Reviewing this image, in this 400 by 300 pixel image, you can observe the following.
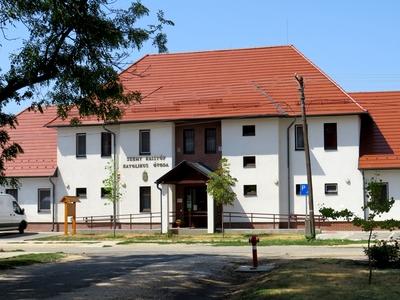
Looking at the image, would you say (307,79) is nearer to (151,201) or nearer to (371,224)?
(151,201)

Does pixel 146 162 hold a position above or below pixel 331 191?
above

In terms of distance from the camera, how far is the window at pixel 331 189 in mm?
41625

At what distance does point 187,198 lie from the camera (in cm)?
4350

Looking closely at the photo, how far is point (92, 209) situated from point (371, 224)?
33147 millimetres

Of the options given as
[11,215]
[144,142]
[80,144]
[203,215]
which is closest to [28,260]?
[203,215]

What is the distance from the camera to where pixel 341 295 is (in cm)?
1191

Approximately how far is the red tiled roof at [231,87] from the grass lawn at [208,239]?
25.1 feet

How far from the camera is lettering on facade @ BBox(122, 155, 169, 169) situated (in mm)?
43812

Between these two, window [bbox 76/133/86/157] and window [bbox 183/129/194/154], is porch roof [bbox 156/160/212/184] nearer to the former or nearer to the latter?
window [bbox 183/129/194/154]

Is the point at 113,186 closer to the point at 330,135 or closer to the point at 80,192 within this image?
the point at 80,192

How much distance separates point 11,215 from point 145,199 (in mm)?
8760

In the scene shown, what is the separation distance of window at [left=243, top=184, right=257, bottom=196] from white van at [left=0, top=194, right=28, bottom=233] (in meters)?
15.0

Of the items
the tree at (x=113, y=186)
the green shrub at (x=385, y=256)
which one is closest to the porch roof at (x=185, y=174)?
the tree at (x=113, y=186)

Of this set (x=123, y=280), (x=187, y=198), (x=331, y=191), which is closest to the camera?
(x=123, y=280)
